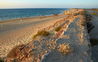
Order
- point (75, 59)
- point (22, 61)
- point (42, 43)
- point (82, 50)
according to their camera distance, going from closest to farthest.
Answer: point (22, 61) → point (75, 59) → point (82, 50) → point (42, 43)

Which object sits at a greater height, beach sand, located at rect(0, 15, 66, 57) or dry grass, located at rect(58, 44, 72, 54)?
dry grass, located at rect(58, 44, 72, 54)

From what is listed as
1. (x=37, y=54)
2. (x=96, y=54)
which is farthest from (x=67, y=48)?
(x=96, y=54)

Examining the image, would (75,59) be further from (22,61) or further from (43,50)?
(22,61)

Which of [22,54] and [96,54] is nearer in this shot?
[22,54]

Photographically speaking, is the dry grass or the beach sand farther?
the beach sand

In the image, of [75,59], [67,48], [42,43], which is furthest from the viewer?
[42,43]

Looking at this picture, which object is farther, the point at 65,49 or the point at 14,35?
the point at 14,35

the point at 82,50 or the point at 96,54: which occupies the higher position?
the point at 82,50

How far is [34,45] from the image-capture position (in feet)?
18.5

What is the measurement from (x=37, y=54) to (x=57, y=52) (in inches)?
31.0

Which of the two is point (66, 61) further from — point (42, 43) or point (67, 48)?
point (42, 43)

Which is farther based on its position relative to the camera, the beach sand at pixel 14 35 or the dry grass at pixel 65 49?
the beach sand at pixel 14 35

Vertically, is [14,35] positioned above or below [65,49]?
below

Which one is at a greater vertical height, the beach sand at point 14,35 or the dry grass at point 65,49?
the dry grass at point 65,49
